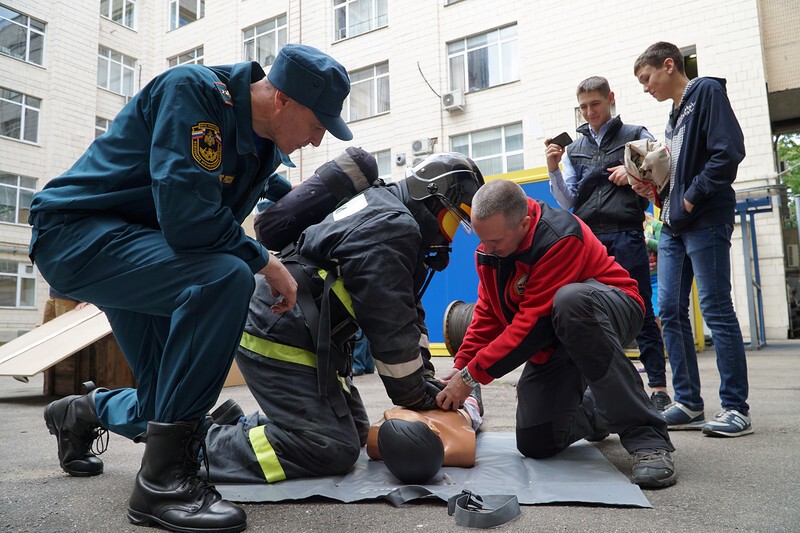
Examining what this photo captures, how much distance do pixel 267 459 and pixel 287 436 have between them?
0.10 m

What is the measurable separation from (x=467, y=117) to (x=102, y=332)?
1042 cm

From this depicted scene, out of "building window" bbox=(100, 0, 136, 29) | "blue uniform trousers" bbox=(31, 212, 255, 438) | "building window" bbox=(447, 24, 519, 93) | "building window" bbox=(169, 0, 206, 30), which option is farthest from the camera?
"building window" bbox=(169, 0, 206, 30)

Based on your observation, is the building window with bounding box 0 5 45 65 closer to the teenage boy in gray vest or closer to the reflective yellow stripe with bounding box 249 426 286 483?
the teenage boy in gray vest

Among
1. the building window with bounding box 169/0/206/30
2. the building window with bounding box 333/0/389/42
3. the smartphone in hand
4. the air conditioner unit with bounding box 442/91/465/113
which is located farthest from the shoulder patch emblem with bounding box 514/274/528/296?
the building window with bounding box 169/0/206/30

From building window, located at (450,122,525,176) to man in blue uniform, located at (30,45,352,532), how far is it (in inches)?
432

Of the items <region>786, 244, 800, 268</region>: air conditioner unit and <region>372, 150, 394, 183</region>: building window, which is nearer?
<region>372, 150, 394, 183</region>: building window

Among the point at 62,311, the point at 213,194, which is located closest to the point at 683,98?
the point at 213,194

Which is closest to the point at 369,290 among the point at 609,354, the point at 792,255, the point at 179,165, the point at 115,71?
the point at 179,165

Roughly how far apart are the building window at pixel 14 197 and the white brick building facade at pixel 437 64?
20cm

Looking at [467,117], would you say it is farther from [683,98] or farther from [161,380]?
[161,380]

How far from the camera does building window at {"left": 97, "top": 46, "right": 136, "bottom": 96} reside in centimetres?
1797

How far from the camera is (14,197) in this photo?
16.1m

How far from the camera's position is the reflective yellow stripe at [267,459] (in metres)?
1.99

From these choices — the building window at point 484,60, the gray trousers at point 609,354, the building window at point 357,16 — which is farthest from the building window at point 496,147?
the gray trousers at point 609,354
